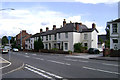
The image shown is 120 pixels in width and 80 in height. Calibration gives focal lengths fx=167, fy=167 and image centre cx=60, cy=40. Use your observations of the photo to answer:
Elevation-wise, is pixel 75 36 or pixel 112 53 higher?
pixel 75 36

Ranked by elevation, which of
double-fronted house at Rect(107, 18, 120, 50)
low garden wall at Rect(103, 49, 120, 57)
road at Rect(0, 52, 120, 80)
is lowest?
road at Rect(0, 52, 120, 80)

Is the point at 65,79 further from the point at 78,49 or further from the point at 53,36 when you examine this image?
the point at 53,36

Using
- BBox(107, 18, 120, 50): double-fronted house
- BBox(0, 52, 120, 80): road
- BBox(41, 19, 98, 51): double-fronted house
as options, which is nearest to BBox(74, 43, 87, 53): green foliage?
BBox(41, 19, 98, 51): double-fronted house

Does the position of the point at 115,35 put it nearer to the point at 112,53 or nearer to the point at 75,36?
the point at 112,53

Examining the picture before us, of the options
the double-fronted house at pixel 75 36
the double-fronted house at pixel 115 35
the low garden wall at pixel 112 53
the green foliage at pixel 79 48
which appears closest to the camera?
the low garden wall at pixel 112 53

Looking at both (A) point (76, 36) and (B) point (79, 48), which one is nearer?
(B) point (79, 48)

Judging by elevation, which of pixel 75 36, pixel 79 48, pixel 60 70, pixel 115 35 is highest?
pixel 75 36

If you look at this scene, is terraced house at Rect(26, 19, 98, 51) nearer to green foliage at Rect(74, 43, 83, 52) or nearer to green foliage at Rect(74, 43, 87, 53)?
green foliage at Rect(74, 43, 83, 52)

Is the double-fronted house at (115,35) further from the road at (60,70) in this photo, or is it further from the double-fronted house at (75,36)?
the road at (60,70)

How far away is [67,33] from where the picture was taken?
46.3m

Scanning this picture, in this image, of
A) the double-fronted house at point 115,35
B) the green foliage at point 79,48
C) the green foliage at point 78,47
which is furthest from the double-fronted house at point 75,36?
the double-fronted house at point 115,35

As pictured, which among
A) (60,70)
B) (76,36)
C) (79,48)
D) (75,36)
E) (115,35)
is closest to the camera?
(60,70)

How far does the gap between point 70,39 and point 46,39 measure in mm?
13981

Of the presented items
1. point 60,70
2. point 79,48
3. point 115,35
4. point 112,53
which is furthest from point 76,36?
point 60,70
